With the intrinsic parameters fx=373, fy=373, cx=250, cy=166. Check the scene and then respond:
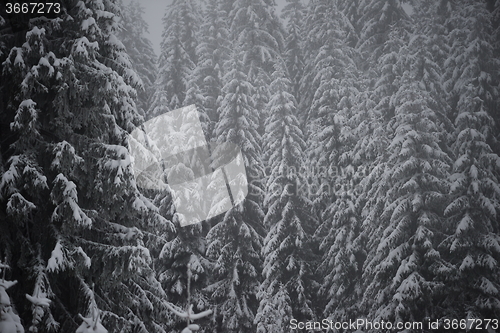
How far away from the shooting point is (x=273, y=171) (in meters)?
18.7

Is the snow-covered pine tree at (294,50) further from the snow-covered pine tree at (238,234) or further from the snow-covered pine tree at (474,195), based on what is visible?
the snow-covered pine tree at (474,195)

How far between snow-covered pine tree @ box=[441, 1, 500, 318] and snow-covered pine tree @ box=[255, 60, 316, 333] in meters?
6.06

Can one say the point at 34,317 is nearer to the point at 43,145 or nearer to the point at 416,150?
the point at 43,145

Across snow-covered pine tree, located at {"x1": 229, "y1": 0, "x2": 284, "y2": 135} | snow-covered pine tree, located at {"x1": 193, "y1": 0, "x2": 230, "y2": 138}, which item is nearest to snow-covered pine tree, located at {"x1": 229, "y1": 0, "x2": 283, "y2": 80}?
snow-covered pine tree, located at {"x1": 229, "y1": 0, "x2": 284, "y2": 135}

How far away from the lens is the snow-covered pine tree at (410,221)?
14109mm

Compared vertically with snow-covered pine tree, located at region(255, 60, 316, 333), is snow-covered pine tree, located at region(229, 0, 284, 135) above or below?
above

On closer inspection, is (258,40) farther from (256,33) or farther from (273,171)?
(273,171)

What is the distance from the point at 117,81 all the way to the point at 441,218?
45.0 ft

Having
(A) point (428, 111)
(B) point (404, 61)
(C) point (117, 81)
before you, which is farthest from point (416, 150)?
(C) point (117, 81)

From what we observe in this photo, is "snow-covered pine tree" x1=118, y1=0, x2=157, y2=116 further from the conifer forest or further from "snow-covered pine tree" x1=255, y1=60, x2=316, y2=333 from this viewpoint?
"snow-covered pine tree" x1=255, y1=60, x2=316, y2=333

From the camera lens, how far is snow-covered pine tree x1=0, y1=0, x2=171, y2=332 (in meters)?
7.58

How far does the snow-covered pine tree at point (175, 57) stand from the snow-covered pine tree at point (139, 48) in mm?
2447

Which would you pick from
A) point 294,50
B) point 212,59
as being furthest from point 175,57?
point 294,50

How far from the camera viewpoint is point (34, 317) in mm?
6781
